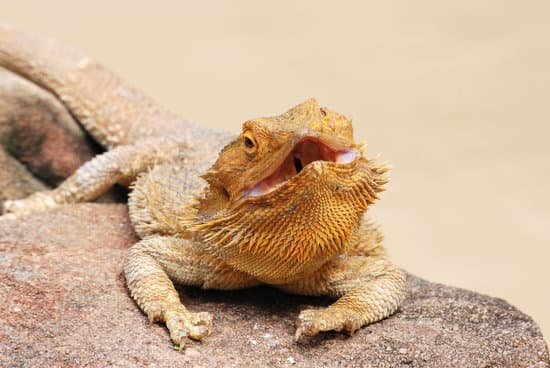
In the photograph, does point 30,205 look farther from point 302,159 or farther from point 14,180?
point 302,159

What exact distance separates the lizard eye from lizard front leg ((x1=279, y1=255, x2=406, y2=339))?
0.57 metres

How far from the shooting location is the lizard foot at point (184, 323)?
90.0 inches

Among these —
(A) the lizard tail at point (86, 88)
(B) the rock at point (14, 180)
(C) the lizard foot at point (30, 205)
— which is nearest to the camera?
(C) the lizard foot at point (30, 205)

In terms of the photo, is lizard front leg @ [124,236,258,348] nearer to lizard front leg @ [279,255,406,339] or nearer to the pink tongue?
lizard front leg @ [279,255,406,339]

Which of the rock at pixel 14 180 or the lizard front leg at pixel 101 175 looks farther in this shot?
the rock at pixel 14 180

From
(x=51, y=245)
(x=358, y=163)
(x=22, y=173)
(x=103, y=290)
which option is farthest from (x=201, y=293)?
(x=22, y=173)

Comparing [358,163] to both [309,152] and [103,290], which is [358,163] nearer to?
[309,152]

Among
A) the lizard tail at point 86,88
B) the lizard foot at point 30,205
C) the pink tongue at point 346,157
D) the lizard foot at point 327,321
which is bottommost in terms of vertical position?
the lizard foot at point 30,205

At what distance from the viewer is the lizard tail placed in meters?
4.07

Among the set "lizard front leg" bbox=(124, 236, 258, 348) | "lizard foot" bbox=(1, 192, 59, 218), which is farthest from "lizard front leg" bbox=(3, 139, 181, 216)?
"lizard front leg" bbox=(124, 236, 258, 348)

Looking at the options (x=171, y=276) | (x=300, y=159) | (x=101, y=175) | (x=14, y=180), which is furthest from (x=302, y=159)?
(x=14, y=180)

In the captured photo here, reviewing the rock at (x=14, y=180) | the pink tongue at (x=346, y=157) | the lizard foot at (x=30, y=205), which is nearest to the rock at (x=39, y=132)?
the rock at (x=14, y=180)

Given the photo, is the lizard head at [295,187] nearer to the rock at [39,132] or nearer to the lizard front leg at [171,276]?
the lizard front leg at [171,276]

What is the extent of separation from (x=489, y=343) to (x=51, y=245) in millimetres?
1734
